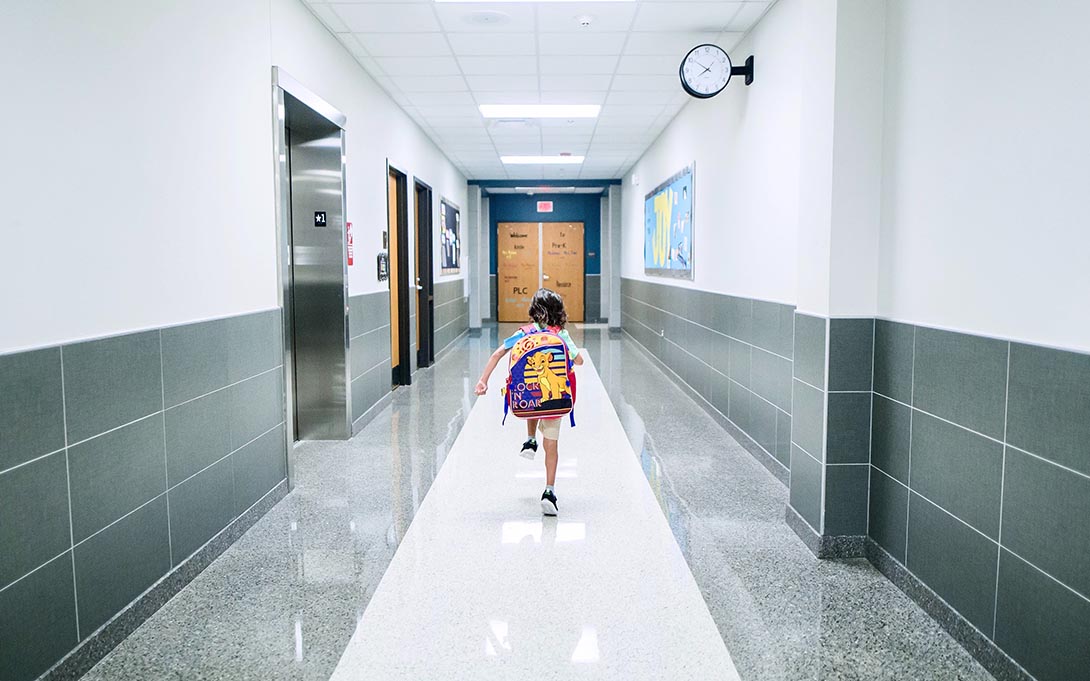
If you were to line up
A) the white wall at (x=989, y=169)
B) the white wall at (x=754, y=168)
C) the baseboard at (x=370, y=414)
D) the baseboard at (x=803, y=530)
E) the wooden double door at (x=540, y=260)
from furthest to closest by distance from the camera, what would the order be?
the wooden double door at (x=540, y=260), the baseboard at (x=370, y=414), the white wall at (x=754, y=168), the baseboard at (x=803, y=530), the white wall at (x=989, y=169)

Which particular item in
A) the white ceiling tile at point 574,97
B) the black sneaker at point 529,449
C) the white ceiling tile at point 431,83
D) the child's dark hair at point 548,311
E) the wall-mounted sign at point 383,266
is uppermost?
the white ceiling tile at point 574,97

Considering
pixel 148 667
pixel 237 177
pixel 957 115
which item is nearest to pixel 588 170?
pixel 237 177

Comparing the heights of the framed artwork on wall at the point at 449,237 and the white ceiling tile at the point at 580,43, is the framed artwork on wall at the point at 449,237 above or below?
below

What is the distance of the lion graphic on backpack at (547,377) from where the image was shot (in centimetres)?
386

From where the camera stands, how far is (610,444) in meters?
5.50

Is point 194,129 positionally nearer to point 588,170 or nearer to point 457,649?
point 457,649

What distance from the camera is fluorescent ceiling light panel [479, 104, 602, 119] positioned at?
7.94 meters

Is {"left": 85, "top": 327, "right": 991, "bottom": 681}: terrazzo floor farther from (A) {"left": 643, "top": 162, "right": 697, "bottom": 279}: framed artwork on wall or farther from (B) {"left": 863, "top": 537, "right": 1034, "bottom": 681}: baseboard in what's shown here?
(A) {"left": 643, "top": 162, "right": 697, "bottom": 279}: framed artwork on wall

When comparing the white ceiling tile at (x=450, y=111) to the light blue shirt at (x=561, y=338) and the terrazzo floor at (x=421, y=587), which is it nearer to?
the terrazzo floor at (x=421, y=587)

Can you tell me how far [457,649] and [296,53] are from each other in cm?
369

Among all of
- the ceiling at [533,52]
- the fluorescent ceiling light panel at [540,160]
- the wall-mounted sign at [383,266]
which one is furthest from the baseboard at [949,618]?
the fluorescent ceiling light panel at [540,160]

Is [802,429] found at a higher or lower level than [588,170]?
lower

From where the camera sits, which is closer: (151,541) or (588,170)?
(151,541)

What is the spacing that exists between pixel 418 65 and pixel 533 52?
99 cm
